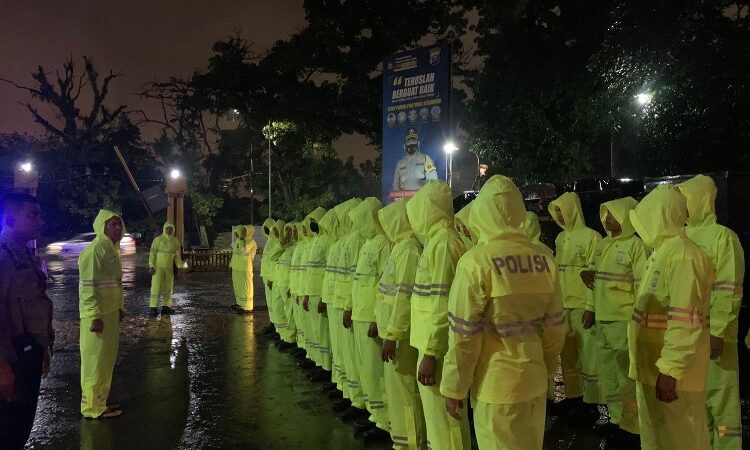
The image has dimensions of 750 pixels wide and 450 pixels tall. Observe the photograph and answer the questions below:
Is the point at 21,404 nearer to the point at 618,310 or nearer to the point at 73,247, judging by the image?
the point at 618,310

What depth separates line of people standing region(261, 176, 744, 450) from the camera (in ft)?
10.7

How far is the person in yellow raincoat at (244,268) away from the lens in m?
12.6

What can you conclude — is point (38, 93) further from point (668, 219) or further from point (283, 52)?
point (668, 219)

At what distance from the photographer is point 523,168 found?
16.2 metres

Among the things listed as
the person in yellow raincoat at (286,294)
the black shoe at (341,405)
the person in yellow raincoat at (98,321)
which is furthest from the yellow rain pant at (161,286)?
the black shoe at (341,405)

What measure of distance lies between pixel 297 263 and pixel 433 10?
13492 millimetres

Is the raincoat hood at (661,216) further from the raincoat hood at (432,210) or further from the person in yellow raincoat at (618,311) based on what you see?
the raincoat hood at (432,210)

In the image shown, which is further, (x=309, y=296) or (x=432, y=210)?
(x=309, y=296)

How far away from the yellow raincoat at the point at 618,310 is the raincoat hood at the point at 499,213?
6.78 ft

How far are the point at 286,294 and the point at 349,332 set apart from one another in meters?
3.54

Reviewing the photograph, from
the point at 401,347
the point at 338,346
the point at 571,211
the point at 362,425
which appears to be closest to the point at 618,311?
the point at 571,211

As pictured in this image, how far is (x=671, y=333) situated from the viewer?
3.53 m

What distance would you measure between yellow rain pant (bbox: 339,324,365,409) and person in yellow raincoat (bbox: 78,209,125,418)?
237 centimetres

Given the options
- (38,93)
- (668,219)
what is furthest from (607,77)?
(38,93)
